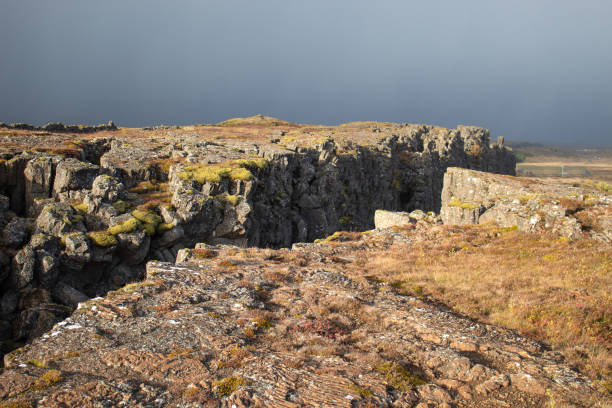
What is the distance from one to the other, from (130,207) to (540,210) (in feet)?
108

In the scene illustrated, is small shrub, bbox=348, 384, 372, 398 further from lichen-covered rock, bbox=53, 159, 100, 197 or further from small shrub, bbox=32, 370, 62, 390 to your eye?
lichen-covered rock, bbox=53, 159, 100, 197

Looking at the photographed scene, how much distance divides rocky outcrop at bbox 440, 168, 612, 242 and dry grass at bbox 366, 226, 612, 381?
1.47m

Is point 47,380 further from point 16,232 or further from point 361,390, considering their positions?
point 16,232

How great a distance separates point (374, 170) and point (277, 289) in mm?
61118

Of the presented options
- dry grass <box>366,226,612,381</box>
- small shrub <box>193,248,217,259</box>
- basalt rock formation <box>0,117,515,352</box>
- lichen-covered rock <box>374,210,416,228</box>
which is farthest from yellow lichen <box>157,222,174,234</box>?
lichen-covered rock <box>374,210,416,228</box>

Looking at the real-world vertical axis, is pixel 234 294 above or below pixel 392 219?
below

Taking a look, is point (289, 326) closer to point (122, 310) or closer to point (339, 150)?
point (122, 310)

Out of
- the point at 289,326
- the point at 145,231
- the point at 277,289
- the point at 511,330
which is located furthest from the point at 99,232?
the point at 511,330

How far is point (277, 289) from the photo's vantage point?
19.1 metres

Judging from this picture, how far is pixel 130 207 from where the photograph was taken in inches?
1222

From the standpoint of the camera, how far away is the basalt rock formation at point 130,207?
23.3 meters

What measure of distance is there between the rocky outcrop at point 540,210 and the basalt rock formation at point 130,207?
2039 centimetres

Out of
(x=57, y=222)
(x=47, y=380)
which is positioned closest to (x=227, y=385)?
(x=47, y=380)

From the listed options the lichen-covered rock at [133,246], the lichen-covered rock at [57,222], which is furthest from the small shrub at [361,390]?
the lichen-covered rock at [57,222]
